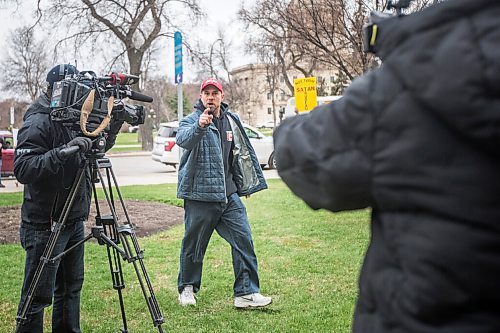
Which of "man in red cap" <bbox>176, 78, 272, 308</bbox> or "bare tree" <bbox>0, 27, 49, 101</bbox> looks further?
"bare tree" <bbox>0, 27, 49, 101</bbox>

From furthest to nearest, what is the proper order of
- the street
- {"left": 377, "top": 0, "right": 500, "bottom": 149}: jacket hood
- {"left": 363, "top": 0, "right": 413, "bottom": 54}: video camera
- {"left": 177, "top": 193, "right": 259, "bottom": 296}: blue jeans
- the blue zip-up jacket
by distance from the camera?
the street → {"left": 177, "top": 193, "right": 259, "bottom": 296}: blue jeans → the blue zip-up jacket → {"left": 363, "top": 0, "right": 413, "bottom": 54}: video camera → {"left": 377, "top": 0, "right": 500, "bottom": 149}: jacket hood

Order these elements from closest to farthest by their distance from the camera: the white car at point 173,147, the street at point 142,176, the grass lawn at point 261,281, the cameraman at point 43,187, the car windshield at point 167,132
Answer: the cameraman at point 43,187
the grass lawn at point 261,281
the street at point 142,176
the white car at point 173,147
the car windshield at point 167,132

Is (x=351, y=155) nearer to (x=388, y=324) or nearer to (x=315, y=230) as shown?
(x=388, y=324)

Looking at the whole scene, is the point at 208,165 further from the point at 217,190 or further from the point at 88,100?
the point at 88,100

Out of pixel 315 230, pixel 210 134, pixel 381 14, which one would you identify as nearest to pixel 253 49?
pixel 315 230

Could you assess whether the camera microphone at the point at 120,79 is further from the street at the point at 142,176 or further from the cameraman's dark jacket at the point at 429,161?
the street at the point at 142,176

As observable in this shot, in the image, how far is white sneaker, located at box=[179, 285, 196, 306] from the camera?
5328 millimetres

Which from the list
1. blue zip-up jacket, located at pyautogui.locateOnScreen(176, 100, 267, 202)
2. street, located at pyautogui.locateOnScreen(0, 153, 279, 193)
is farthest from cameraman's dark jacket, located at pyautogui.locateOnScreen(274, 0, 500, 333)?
street, located at pyautogui.locateOnScreen(0, 153, 279, 193)

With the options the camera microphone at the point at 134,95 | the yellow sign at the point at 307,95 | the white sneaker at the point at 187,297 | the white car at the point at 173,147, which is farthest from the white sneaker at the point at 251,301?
the white car at the point at 173,147

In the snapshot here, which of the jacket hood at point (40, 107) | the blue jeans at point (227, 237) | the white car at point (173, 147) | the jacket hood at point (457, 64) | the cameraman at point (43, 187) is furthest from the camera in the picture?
the white car at point (173, 147)

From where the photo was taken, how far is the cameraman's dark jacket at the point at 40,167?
3.82 m

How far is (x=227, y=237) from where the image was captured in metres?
5.46

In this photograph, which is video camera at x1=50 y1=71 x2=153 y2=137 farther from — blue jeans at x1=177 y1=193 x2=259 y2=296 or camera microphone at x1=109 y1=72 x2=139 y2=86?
blue jeans at x1=177 y1=193 x2=259 y2=296

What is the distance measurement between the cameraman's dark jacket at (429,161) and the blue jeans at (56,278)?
9.84ft
